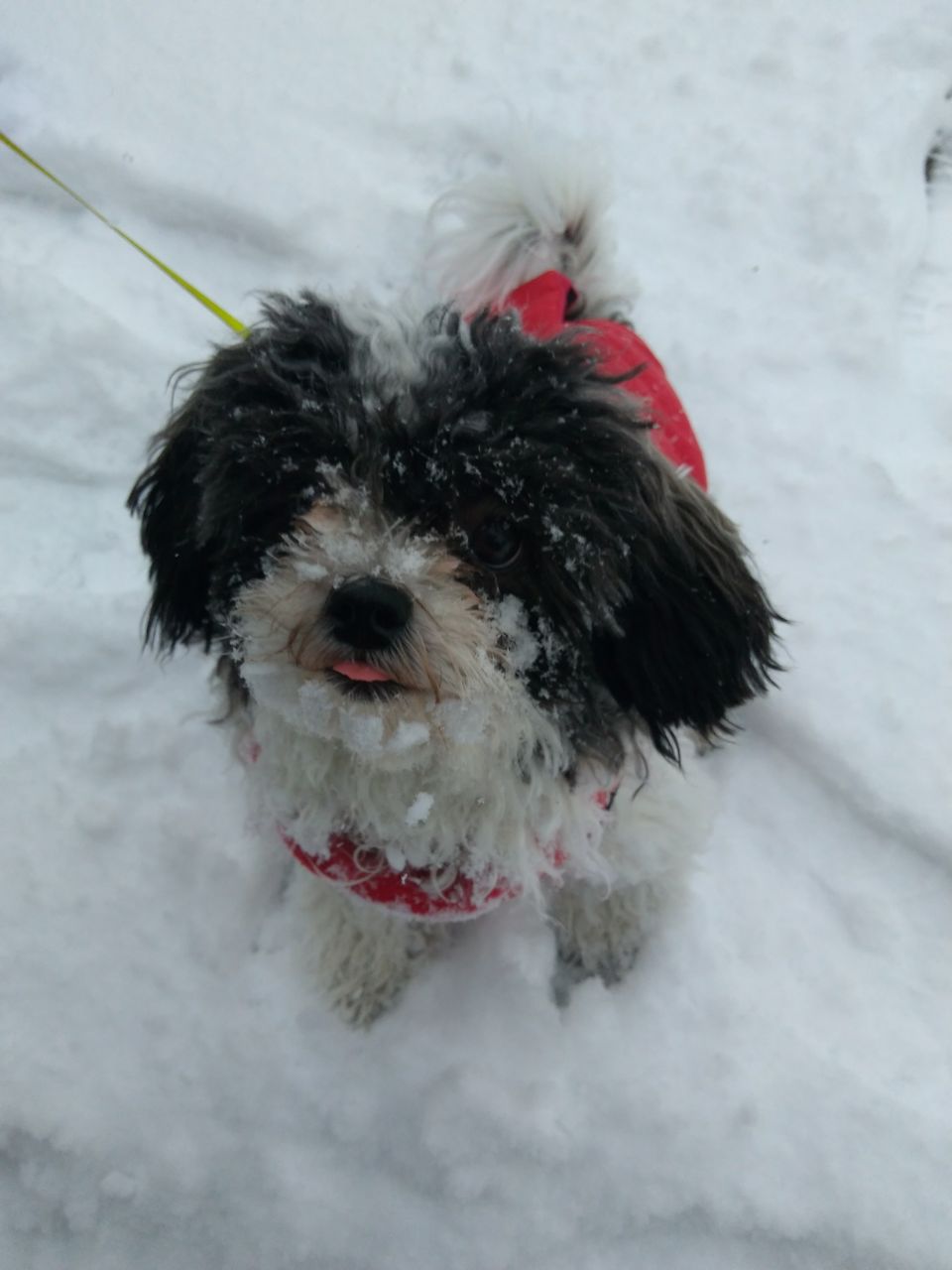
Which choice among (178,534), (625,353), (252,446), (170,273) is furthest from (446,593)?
(170,273)

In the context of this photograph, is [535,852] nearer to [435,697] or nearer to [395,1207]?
[435,697]

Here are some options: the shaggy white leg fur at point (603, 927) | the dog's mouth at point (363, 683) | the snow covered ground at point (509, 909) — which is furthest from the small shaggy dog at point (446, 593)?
the snow covered ground at point (509, 909)

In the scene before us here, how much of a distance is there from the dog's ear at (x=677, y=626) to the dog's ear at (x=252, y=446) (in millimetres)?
465

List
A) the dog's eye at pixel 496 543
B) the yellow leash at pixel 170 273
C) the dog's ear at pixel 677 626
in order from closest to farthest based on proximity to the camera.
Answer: the dog's eye at pixel 496 543, the dog's ear at pixel 677 626, the yellow leash at pixel 170 273

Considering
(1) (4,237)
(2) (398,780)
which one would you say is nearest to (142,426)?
(1) (4,237)

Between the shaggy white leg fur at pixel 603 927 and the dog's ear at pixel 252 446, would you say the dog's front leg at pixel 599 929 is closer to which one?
the shaggy white leg fur at pixel 603 927

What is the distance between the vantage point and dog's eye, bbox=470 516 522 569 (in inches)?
48.8

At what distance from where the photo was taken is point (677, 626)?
140 centimetres

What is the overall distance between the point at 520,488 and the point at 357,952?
1.16 m

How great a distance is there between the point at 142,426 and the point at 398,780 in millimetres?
1754

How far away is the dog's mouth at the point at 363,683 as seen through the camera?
3.84 feet

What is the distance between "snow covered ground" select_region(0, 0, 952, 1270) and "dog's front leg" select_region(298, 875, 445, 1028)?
54mm

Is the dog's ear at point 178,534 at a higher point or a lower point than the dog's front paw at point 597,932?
higher

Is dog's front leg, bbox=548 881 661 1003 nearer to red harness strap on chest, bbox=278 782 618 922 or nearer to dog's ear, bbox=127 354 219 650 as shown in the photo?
red harness strap on chest, bbox=278 782 618 922
